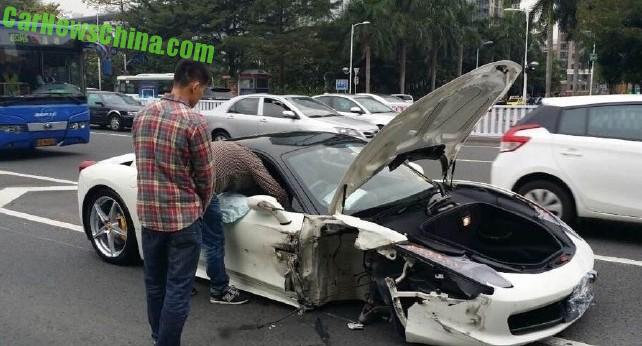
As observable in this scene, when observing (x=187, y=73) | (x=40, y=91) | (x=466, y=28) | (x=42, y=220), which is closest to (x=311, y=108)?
(x=40, y=91)

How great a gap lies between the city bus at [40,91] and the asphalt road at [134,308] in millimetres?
5653

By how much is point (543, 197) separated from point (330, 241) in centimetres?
328

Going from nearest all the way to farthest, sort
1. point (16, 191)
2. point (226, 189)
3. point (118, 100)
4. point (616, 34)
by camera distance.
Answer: point (226, 189) → point (16, 191) → point (118, 100) → point (616, 34)

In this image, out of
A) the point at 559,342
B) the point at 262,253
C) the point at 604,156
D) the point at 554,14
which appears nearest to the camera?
the point at 559,342

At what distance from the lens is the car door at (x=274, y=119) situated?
1291 cm

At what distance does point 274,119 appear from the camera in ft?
43.2

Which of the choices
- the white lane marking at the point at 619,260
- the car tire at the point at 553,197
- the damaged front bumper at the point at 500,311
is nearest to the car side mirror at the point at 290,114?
the car tire at the point at 553,197

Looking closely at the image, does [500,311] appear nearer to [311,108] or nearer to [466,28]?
[311,108]

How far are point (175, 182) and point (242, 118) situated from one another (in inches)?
414

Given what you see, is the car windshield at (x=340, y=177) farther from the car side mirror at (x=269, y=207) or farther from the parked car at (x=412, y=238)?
the car side mirror at (x=269, y=207)

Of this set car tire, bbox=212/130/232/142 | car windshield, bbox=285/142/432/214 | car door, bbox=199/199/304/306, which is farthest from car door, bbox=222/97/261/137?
car door, bbox=199/199/304/306

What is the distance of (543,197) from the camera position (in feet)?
20.9

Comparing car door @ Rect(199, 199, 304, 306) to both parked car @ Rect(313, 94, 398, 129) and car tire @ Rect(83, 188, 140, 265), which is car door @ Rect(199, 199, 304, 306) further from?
parked car @ Rect(313, 94, 398, 129)

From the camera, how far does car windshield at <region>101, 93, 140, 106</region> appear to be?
21750 millimetres
